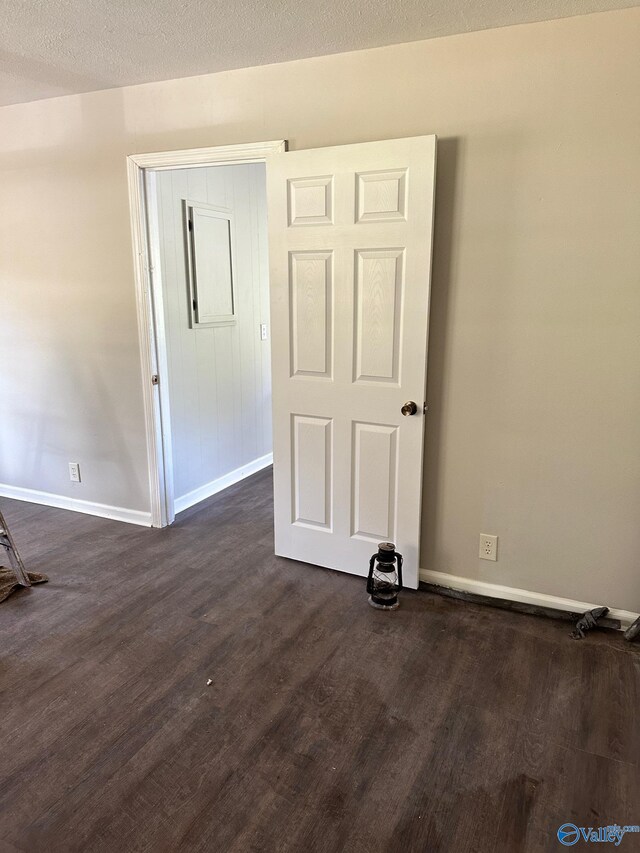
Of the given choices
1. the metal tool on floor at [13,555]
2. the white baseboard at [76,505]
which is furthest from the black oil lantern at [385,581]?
the metal tool on floor at [13,555]

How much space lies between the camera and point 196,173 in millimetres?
3695

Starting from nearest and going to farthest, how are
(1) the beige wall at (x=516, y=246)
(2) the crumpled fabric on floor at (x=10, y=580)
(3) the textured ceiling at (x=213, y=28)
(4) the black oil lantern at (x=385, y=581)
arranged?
(3) the textured ceiling at (x=213, y=28)
(1) the beige wall at (x=516, y=246)
(4) the black oil lantern at (x=385, y=581)
(2) the crumpled fabric on floor at (x=10, y=580)

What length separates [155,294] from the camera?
10.6ft

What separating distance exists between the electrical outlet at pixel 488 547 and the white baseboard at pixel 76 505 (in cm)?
204

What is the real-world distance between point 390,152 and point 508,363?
1026mm

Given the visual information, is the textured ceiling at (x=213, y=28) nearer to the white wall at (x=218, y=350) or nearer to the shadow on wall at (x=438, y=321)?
the shadow on wall at (x=438, y=321)

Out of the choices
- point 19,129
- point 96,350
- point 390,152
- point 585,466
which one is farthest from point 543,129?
point 19,129

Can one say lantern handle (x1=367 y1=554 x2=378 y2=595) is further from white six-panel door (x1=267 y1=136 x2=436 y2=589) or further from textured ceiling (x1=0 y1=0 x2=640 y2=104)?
textured ceiling (x1=0 y1=0 x2=640 y2=104)

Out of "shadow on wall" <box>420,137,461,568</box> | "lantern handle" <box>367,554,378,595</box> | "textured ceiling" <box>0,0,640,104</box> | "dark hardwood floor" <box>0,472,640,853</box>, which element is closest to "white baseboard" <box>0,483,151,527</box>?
"dark hardwood floor" <box>0,472,640,853</box>

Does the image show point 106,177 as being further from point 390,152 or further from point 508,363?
point 508,363

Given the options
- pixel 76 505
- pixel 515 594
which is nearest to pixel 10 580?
pixel 76 505

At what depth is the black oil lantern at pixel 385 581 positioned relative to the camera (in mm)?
2594

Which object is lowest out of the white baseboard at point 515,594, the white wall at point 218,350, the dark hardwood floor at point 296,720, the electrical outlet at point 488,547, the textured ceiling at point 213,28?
the dark hardwood floor at point 296,720

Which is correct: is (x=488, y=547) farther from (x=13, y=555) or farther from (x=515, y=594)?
(x=13, y=555)
